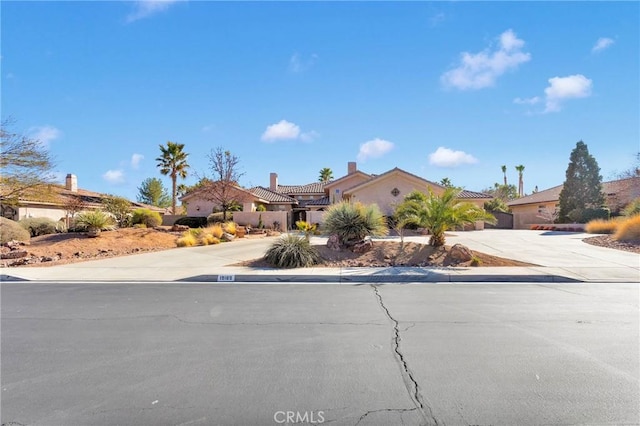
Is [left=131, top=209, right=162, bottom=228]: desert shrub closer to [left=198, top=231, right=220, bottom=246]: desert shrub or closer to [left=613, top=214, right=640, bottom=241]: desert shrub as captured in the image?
[left=198, top=231, right=220, bottom=246]: desert shrub

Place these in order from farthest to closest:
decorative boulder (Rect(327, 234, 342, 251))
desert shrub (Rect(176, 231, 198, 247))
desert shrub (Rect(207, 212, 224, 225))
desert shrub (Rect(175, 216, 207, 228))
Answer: desert shrub (Rect(175, 216, 207, 228)), desert shrub (Rect(207, 212, 224, 225)), desert shrub (Rect(176, 231, 198, 247)), decorative boulder (Rect(327, 234, 342, 251))

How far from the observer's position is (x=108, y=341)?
17.5ft

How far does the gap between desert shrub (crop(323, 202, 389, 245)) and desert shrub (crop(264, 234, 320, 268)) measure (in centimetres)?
130

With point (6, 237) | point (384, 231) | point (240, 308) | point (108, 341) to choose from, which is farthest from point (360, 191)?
point (108, 341)

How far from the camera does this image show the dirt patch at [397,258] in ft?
41.1

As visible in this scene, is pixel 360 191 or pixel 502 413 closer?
pixel 502 413

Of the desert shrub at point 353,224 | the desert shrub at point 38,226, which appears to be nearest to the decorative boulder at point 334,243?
the desert shrub at point 353,224

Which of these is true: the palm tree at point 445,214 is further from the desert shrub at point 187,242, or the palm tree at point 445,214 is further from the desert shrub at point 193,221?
the desert shrub at point 193,221

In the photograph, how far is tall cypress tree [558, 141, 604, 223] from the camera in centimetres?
3309

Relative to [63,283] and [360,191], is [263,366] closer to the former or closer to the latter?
[63,283]

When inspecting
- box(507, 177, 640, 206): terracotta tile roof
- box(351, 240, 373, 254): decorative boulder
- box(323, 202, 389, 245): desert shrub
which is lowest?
box(351, 240, 373, 254): decorative boulder

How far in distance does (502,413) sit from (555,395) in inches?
29.3

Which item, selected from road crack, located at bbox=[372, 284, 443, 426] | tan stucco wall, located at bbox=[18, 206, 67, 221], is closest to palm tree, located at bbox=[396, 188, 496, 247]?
road crack, located at bbox=[372, 284, 443, 426]

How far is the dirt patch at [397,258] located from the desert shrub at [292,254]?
0.36 m
